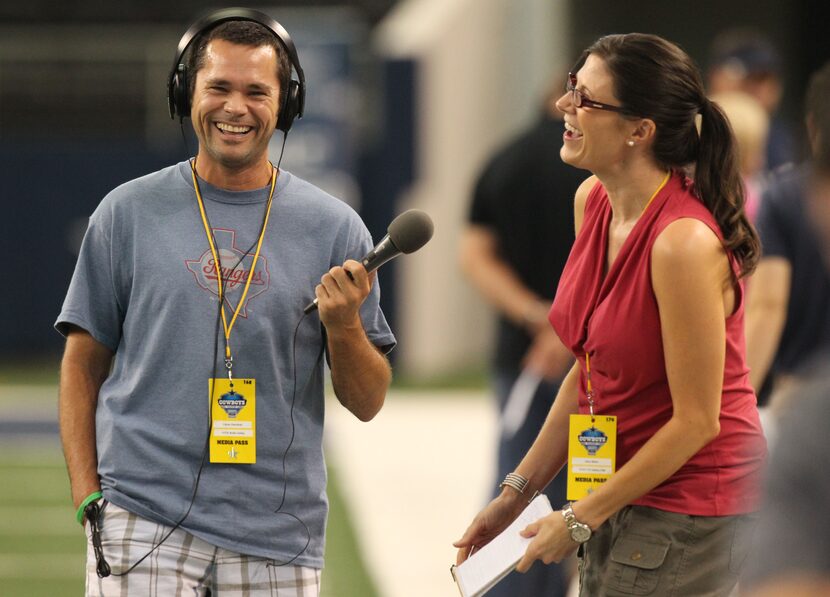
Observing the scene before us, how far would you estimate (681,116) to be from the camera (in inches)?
124

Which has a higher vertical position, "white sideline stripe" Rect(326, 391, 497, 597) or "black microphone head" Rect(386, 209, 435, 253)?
"black microphone head" Rect(386, 209, 435, 253)

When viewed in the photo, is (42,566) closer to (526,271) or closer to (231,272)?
(526,271)

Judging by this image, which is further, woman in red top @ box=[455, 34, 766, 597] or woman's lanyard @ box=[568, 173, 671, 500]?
woman's lanyard @ box=[568, 173, 671, 500]

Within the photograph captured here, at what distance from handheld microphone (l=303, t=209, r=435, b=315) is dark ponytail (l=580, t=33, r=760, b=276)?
0.50 m

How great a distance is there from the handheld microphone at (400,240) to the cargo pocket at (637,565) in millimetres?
783

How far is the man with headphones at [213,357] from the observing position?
3.19 metres

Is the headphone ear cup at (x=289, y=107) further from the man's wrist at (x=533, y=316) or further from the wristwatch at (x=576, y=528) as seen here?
the man's wrist at (x=533, y=316)

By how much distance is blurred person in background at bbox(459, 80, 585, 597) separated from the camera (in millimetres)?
5469

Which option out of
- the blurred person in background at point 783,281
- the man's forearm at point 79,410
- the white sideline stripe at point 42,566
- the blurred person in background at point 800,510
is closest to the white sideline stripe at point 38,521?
the white sideline stripe at point 42,566

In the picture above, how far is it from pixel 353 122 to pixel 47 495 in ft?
24.8

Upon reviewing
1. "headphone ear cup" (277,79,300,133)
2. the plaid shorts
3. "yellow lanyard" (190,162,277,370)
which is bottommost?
the plaid shorts

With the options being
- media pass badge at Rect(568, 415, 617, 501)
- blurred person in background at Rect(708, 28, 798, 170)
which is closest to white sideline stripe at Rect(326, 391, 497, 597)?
blurred person in background at Rect(708, 28, 798, 170)

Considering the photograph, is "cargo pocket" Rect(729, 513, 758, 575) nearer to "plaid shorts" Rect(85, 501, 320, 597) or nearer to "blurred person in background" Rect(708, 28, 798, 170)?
"plaid shorts" Rect(85, 501, 320, 597)

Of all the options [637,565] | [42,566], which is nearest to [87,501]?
[637,565]
